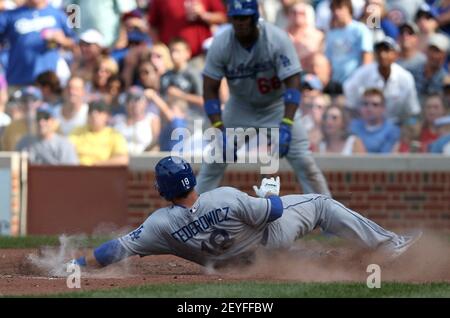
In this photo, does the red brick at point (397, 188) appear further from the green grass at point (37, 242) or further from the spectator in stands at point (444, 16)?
the green grass at point (37, 242)

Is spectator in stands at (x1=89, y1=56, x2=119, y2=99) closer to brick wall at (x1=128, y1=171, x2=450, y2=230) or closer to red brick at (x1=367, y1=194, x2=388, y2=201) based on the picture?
brick wall at (x1=128, y1=171, x2=450, y2=230)

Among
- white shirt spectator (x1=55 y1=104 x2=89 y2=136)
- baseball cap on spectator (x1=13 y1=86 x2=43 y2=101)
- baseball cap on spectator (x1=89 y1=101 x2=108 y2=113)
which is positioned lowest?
white shirt spectator (x1=55 y1=104 x2=89 y2=136)

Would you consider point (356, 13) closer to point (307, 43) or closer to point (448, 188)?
point (307, 43)

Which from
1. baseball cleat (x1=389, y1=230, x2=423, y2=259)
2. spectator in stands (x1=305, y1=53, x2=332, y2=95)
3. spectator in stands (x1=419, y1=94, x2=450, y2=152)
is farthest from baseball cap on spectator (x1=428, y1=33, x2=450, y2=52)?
baseball cleat (x1=389, y1=230, x2=423, y2=259)

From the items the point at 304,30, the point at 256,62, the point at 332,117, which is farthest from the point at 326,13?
the point at 256,62

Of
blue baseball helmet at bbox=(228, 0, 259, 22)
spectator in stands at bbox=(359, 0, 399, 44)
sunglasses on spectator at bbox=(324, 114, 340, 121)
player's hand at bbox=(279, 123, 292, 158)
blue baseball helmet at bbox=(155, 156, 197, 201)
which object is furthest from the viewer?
spectator in stands at bbox=(359, 0, 399, 44)

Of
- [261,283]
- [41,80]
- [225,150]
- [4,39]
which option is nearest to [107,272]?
[261,283]

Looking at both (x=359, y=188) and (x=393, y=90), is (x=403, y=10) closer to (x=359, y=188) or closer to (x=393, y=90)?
(x=393, y=90)
